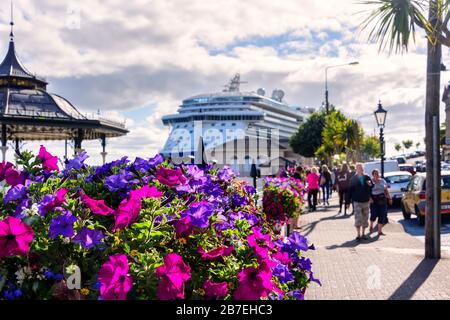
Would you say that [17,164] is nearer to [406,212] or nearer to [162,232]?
[162,232]

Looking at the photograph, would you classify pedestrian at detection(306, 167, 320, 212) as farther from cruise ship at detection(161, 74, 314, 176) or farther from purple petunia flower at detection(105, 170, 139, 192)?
cruise ship at detection(161, 74, 314, 176)

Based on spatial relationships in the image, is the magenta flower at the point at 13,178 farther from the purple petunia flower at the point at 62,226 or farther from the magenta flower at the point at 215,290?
the magenta flower at the point at 215,290

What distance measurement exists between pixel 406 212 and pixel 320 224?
3683 millimetres

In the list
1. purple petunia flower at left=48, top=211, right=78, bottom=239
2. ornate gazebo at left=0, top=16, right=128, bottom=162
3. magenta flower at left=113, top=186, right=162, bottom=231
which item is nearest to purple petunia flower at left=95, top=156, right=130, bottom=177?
magenta flower at left=113, top=186, right=162, bottom=231

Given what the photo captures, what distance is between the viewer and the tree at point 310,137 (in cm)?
7212

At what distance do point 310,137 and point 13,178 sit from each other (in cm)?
7216

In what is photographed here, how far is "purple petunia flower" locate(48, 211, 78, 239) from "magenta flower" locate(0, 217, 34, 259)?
0.49 ft

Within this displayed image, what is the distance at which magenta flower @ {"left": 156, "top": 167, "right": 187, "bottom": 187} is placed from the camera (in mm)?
3852

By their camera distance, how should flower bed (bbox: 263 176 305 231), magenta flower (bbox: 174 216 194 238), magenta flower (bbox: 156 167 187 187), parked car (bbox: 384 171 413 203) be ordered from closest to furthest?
magenta flower (bbox: 174 216 194 238) → magenta flower (bbox: 156 167 187 187) → flower bed (bbox: 263 176 305 231) → parked car (bbox: 384 171 413 203)

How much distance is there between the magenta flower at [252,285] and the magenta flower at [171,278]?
12.5 inches

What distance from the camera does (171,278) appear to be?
7.33 feet

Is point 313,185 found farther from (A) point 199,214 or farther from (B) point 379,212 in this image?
(A) point 199,214

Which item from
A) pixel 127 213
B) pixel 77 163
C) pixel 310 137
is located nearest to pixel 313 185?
pixel 77 163

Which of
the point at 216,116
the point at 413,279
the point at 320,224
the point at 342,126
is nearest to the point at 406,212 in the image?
the point at 320,224
